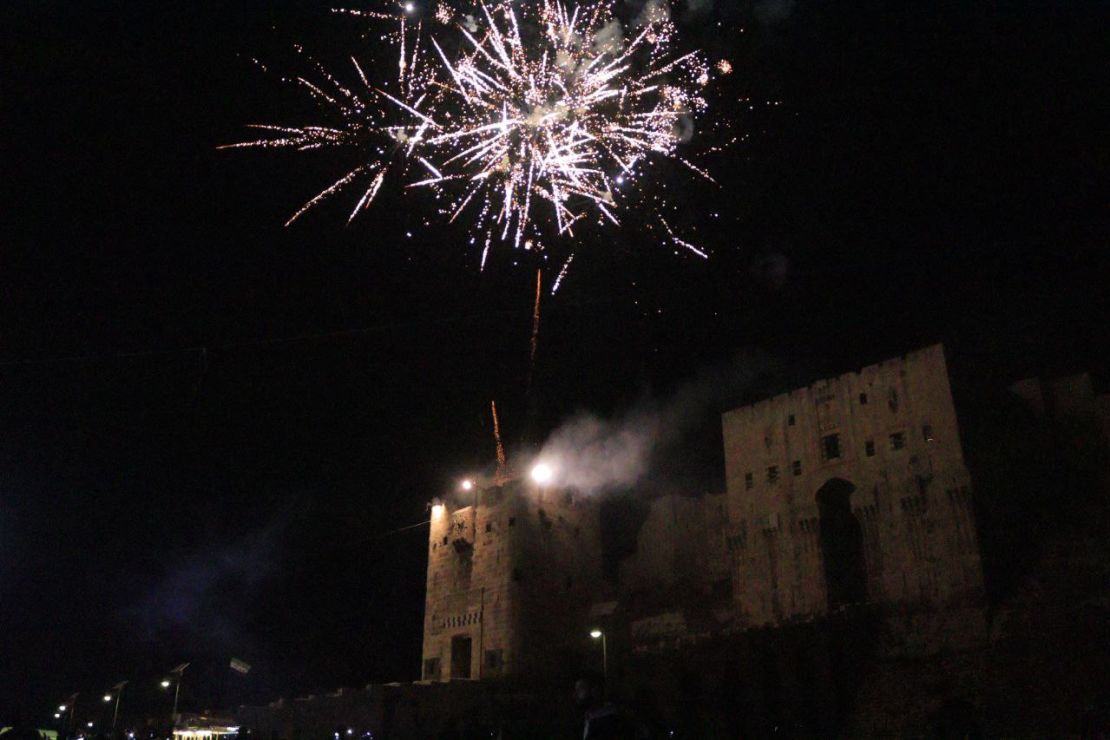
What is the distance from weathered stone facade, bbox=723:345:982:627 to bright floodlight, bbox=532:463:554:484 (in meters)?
12.2

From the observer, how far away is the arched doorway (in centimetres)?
3297

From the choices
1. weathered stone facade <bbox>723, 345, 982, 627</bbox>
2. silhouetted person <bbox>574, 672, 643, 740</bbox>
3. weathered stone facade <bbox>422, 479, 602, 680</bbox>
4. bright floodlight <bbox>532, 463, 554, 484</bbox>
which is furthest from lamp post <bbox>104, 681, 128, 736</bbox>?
silhouetted person <bbox>574, 672, 643, 740</bbox>

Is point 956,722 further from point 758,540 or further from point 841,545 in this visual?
→ point 758,540

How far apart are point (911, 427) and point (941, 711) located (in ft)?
87.8

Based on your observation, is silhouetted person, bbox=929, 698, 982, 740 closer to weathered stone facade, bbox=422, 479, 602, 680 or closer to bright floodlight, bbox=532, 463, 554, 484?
weathered stone facade, bbox=422, 479, 602, 680

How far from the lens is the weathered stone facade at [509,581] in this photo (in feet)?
141

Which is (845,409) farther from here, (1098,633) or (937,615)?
(1098,633)

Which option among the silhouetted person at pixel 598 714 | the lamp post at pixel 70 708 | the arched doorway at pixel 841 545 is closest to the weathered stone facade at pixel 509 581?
the arched doorway at pixel 841 545

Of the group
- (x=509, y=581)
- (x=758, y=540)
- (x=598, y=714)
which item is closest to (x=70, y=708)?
(x=509, y=581)

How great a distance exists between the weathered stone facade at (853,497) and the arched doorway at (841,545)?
0.05 meters

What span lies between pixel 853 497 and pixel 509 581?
18.6 meters

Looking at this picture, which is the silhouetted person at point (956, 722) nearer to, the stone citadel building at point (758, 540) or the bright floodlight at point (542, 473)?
the stone citadel building at point (758, 540)

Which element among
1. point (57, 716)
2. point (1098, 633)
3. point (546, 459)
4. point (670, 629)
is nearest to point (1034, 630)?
point (1098, 633)

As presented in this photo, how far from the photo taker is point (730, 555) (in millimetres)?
36781
